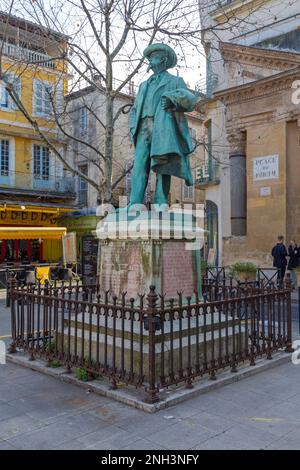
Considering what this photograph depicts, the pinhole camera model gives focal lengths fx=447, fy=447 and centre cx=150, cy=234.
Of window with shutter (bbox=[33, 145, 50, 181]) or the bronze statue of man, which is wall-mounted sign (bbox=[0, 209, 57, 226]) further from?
the bronze statue of man

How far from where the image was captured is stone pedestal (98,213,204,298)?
5.81 meters

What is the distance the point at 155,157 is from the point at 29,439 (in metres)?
3.93

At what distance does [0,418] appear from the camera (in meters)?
4.18

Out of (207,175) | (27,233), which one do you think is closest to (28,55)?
(27,233)

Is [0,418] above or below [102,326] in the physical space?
below

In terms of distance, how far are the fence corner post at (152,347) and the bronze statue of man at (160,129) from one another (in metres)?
2.35

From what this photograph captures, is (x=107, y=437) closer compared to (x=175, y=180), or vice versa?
(x=107, y=437)

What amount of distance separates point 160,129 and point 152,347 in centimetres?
A: 308

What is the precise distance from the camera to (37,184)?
83.9 feet

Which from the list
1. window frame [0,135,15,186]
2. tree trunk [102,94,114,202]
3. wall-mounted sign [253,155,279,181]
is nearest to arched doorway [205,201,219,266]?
wall-mounted sign [253,155,279,181]

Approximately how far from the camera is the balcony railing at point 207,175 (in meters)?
22.4

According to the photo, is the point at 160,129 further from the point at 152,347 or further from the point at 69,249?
the point at 69,249

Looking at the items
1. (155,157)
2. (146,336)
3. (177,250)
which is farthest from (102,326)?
(155,157)
